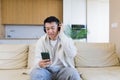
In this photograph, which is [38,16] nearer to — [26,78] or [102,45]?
[102,45]

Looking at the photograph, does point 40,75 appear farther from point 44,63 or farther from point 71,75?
point 71,75

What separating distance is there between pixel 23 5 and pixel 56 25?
4.47 metres

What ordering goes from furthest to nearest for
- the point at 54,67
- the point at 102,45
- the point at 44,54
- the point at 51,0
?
the point at 51,0
the point at 102,45
the point at 54,67
the point at 44,54

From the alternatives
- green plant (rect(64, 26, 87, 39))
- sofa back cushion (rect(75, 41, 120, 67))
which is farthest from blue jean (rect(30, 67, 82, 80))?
green plant (rect(64, 26, 87, 39))

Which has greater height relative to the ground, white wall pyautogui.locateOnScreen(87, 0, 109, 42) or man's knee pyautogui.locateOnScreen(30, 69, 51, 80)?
white wall pyautogui.locateOnScreen(87, 0, 109, 42)

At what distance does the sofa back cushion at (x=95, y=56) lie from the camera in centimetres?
277

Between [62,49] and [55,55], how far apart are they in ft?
0.33

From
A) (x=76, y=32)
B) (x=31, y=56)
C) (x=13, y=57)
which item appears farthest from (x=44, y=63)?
(x=76, y=32)

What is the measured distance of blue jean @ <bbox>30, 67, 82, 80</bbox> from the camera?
1.88 meters

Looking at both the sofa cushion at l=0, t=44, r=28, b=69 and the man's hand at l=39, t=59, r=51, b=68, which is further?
the sofa cushion at l=0, t=44, r=28, b=69

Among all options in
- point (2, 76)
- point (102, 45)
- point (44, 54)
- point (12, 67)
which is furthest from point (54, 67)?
point (102, 45)

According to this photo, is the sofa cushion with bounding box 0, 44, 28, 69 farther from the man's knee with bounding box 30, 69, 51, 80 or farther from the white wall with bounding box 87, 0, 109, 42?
the white wall with bounding box 87, 0, 109, 42

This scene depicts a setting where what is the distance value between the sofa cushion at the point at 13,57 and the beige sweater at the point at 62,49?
0.66 meters

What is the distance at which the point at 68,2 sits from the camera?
6.34 metres
